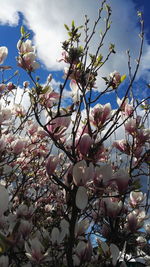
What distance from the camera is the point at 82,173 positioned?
3.72 ft

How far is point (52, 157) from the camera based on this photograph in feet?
4.27

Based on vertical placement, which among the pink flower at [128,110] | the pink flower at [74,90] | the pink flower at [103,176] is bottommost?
the pink flower at [103,176]

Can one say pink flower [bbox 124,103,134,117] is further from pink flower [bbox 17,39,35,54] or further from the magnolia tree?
pink flower [bbox 17,39,35,54]

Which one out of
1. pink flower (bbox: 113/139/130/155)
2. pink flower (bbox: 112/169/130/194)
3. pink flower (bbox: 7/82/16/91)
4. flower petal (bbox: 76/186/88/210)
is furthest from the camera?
pink flower (bbox: 7/82/16/91)

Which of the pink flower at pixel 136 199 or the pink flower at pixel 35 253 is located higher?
the pink flower at pixel 136 199

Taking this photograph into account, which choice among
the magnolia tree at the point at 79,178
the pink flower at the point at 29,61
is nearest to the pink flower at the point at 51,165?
the magnolia tree at the point at 79,178

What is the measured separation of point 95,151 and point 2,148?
73 centimetres

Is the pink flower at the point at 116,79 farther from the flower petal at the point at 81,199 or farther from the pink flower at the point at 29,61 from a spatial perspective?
the flower petal at the point at 81,199

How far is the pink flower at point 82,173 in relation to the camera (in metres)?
1.13

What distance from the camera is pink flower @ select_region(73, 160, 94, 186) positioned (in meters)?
1.13

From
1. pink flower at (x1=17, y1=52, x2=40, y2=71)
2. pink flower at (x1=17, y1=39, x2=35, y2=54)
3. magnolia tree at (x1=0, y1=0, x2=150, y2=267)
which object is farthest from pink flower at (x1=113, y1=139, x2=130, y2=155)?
pink flower at (x1=17, y1=39, x2=35, y2=54)

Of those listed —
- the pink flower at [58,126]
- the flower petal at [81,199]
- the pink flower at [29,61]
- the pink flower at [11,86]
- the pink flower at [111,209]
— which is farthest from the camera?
the pink flower at [11,86]

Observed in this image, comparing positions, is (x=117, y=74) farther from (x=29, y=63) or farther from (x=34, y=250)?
(x=34, y=250)

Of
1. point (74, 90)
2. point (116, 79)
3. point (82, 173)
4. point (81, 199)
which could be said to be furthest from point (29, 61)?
point (81, 199)
